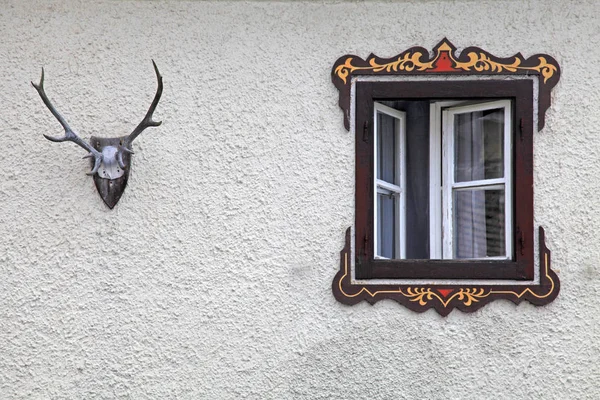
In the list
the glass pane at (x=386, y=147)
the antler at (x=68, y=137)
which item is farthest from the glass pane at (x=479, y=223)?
the antler at (x=68, y=137)

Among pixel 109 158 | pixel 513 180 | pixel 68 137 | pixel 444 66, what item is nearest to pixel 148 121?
pixel 109 158

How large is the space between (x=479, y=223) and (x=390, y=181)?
614 millimetres

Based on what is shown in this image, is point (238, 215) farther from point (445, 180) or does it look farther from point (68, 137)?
point (445, 180)

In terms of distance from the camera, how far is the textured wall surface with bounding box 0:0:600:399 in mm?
6406

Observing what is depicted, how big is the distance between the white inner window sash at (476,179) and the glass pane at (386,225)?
326 millimetres

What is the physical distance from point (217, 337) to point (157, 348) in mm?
366

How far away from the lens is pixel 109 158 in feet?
21.2

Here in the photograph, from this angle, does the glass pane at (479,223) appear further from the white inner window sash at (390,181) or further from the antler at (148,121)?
the antler at (148,121)

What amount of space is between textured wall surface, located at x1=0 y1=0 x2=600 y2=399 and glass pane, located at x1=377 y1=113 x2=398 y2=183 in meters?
0.33

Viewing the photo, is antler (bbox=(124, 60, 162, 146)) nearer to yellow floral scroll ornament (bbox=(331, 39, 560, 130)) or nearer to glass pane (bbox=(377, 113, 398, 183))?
yellow floral scroll ornament (bbox=(331, 39, 560, 130))

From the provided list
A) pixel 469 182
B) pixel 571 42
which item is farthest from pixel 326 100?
pixel 571 42

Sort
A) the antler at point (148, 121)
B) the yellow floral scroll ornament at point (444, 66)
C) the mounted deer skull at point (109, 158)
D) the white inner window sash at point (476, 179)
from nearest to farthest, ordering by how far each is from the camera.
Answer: the antler at point (148, 121) → the mounted deer skull at point (109, 158) → the yellow floral scroll ornament at point (444, 66) → the white inner window sash at point (476, 179)

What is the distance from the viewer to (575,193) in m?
6.45

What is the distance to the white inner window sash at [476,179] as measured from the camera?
Answer: 21.7 ft
